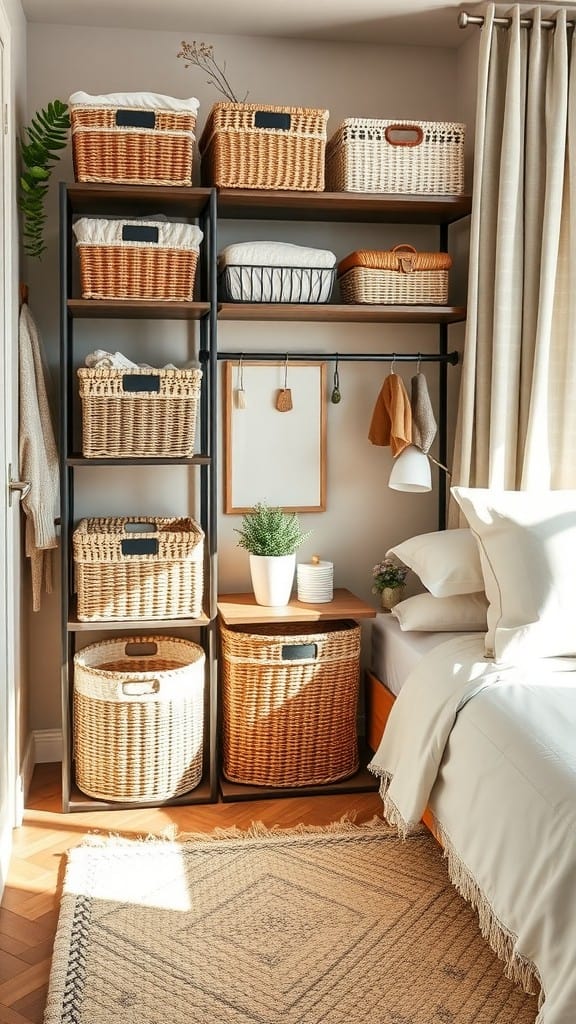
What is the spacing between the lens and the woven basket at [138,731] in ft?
9.89

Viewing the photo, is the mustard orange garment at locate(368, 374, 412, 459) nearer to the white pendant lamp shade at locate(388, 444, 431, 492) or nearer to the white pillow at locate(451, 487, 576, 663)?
the white pendant lamp shade at locate(388, 444, 431, 492)

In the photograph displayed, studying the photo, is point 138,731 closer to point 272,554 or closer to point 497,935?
point 272,554

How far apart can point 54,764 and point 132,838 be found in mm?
701

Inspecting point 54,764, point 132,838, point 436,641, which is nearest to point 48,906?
point 132,838

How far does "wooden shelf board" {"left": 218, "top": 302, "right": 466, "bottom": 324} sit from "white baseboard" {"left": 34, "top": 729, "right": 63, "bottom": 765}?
5.23ft

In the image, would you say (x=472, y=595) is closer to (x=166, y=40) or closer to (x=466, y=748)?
(x=466, y=748)

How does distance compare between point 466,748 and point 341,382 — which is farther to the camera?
point 341,382

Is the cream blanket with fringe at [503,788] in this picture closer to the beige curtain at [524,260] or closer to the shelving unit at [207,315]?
the shelving unit at [207,315]

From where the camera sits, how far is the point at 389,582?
3.41 metres

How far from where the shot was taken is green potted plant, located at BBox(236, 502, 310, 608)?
320cm

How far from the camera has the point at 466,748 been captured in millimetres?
2289

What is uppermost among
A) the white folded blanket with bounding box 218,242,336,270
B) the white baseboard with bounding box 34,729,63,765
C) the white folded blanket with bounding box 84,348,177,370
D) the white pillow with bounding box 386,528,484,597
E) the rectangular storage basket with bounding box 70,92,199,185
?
the rectangular storage basket with bounding box 70,92,199,185

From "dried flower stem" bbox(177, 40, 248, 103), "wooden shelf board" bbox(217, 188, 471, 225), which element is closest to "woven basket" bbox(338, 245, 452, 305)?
"wooden shelf board" bbox(217, 188, 471, 225)

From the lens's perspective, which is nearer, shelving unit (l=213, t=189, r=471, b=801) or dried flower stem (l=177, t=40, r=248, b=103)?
shelving unit (l=213, t=189, r=471, b=801)
